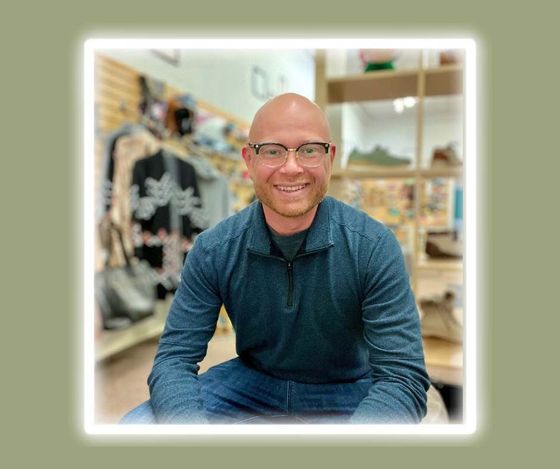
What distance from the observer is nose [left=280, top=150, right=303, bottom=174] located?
0.79m

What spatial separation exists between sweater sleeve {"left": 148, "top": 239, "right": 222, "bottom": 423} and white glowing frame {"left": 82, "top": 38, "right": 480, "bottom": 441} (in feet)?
0.13

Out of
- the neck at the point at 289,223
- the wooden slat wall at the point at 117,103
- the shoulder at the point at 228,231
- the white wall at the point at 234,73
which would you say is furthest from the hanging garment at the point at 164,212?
the neck at the point at 289,223

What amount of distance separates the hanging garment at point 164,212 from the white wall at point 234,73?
0.30 metres

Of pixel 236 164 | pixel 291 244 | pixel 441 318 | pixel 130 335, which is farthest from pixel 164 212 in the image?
pixel 441 318

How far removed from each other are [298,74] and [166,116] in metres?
0.83

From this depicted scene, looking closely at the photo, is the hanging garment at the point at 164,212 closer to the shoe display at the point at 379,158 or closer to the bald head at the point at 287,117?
the shoe display at the point at 379,158

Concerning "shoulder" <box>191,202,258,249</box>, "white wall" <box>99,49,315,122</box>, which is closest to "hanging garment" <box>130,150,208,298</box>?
"white wall" <box>99,49,315,122</box>

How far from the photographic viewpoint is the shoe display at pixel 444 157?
115 centimetres

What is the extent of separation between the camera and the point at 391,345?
2.62 ft

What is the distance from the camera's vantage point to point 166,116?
1688 mm

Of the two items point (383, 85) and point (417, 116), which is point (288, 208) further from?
point (383, 85)

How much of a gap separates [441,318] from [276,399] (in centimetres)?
54
